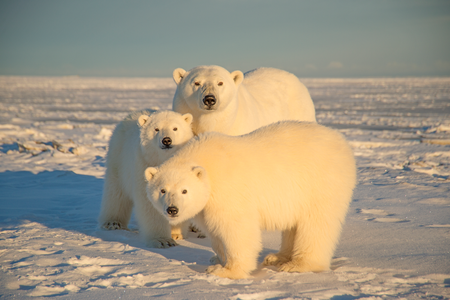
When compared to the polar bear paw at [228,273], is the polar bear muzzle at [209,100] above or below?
above

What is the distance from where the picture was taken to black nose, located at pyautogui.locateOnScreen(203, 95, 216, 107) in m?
4.20

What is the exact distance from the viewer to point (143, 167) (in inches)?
159

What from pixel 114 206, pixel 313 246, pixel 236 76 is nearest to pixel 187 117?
pixel 236 76

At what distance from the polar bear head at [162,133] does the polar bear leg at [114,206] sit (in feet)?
3.11

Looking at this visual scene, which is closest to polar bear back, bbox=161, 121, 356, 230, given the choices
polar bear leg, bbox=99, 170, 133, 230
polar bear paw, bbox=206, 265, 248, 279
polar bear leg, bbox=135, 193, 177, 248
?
polar bear paw, bbox=206, 265, 248, 279

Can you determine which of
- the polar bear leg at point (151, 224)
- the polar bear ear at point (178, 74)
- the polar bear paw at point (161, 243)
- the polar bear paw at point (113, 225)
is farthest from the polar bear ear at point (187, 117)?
the polar bear paw at point (113, 225)

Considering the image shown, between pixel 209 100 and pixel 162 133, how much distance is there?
70 centimetres

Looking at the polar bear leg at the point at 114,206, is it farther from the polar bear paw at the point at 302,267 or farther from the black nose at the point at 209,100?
the polar bear paw at the point at 302,267

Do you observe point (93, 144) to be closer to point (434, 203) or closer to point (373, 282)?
point (434, 203)

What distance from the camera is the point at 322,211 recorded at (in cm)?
325

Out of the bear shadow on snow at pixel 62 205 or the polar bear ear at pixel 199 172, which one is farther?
the bear shadow on snow at pixel 62 205

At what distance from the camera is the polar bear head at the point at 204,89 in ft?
14.0

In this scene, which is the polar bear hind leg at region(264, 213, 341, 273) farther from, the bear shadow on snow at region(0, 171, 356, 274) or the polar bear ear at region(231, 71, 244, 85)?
the polar bear ear at region(231, 71, 244, 85)

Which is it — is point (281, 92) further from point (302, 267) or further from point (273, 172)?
point (302, 267)
